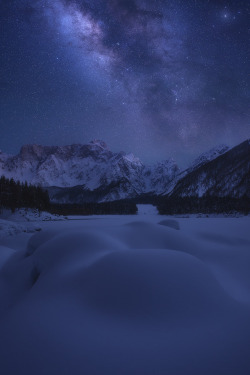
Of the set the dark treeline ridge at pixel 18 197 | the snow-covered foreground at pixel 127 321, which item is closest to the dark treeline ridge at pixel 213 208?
the dark treeline ridge at pixel 18 197

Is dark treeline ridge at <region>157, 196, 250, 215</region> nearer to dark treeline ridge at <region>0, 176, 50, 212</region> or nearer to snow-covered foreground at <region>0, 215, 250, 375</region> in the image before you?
dark treeline ridge at <region>0, 176, 50, 212</region>

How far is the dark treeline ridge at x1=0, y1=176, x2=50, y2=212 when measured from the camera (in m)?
57.2

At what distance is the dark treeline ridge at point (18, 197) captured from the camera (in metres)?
57.2

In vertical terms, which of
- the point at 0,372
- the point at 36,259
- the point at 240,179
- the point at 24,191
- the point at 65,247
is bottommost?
the point at 0,372

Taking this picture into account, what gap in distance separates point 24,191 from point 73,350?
2700 inches

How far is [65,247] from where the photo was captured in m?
5.86

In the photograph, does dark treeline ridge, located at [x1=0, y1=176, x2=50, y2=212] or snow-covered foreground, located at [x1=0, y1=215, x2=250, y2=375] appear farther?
dark treeline ridge, located at [x1=0, y1=176, x2=50, y2=212]

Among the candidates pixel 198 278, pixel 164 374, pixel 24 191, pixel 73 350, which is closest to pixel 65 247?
pixel 73 350

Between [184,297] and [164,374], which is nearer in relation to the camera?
[164,374]

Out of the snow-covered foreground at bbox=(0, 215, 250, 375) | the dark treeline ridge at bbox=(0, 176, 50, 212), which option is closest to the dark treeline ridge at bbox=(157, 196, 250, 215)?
the dark treeline ridge at bbox=(0, 176, 50, 212)

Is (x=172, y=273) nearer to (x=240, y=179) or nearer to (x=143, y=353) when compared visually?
(x=143, y=353)

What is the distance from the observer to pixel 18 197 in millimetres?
58688

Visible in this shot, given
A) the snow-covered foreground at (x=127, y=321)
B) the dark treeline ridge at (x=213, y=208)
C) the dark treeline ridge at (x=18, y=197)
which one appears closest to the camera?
the snow-covered foreground at (x=127, y=321)

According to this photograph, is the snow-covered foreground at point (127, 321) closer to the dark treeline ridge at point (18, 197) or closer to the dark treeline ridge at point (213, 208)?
the dark treeline ridge at point (18, 197)
